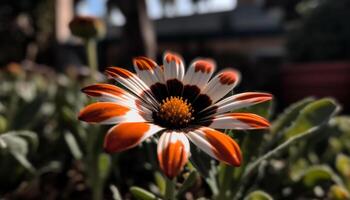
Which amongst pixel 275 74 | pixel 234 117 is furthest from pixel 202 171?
pixel 275 74

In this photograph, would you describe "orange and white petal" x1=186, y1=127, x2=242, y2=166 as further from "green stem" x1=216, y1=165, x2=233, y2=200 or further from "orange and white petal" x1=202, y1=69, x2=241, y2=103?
"green stem" x1=216, y1=165, x2=233, y2=200

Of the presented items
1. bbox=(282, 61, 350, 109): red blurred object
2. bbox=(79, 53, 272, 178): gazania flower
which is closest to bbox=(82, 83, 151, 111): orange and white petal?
bbox=(79, 53, 272, 178): gazania flower

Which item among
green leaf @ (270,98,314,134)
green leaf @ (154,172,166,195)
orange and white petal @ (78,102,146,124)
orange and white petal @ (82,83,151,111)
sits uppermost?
orange and white petal @ (82,83,151,111)

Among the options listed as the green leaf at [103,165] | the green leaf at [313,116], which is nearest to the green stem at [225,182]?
the green leaf at [313,116]

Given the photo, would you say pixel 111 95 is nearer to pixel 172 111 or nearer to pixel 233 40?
pixel 172 111

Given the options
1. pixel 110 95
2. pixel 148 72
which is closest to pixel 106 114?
pixel 110 95

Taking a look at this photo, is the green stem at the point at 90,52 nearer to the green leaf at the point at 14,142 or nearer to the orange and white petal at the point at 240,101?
the green leaf at the point at 14,142
